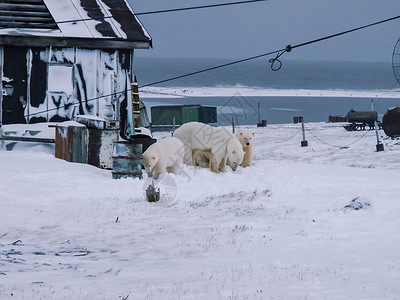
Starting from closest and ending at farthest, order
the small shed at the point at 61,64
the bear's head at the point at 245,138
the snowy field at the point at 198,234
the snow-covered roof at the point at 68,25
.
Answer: the snowy field at the point at 198,234, the bear's head at the point at 245,138, the snow-covered roof at the point at 68,25, the small shed at the point at 61,64

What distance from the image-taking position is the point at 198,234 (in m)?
8.34

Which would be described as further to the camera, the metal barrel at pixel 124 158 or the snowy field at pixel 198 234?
the metal barrel at pixel 124 158

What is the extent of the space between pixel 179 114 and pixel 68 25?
76.9 ft

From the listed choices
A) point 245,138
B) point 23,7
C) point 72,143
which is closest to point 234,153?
point 245,138

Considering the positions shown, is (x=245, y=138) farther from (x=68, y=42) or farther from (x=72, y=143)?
(x=68, y=42)

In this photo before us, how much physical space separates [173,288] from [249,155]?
1046 cm

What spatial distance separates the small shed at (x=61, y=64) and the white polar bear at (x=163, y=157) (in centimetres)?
477

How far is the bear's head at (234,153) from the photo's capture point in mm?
14777

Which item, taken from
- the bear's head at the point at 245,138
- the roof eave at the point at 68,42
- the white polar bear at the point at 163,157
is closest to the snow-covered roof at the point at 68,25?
the roof eave at the point at 68,42

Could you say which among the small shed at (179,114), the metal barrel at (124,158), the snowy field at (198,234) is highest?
the small shed at (179,114)

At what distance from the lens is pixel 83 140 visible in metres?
14.8

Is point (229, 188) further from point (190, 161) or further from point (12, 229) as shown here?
point (12, 229)

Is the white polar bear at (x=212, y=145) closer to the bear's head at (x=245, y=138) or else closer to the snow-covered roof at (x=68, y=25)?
the bear's head at (x=245, y=138)

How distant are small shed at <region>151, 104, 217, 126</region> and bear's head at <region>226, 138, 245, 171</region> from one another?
1033 inches
